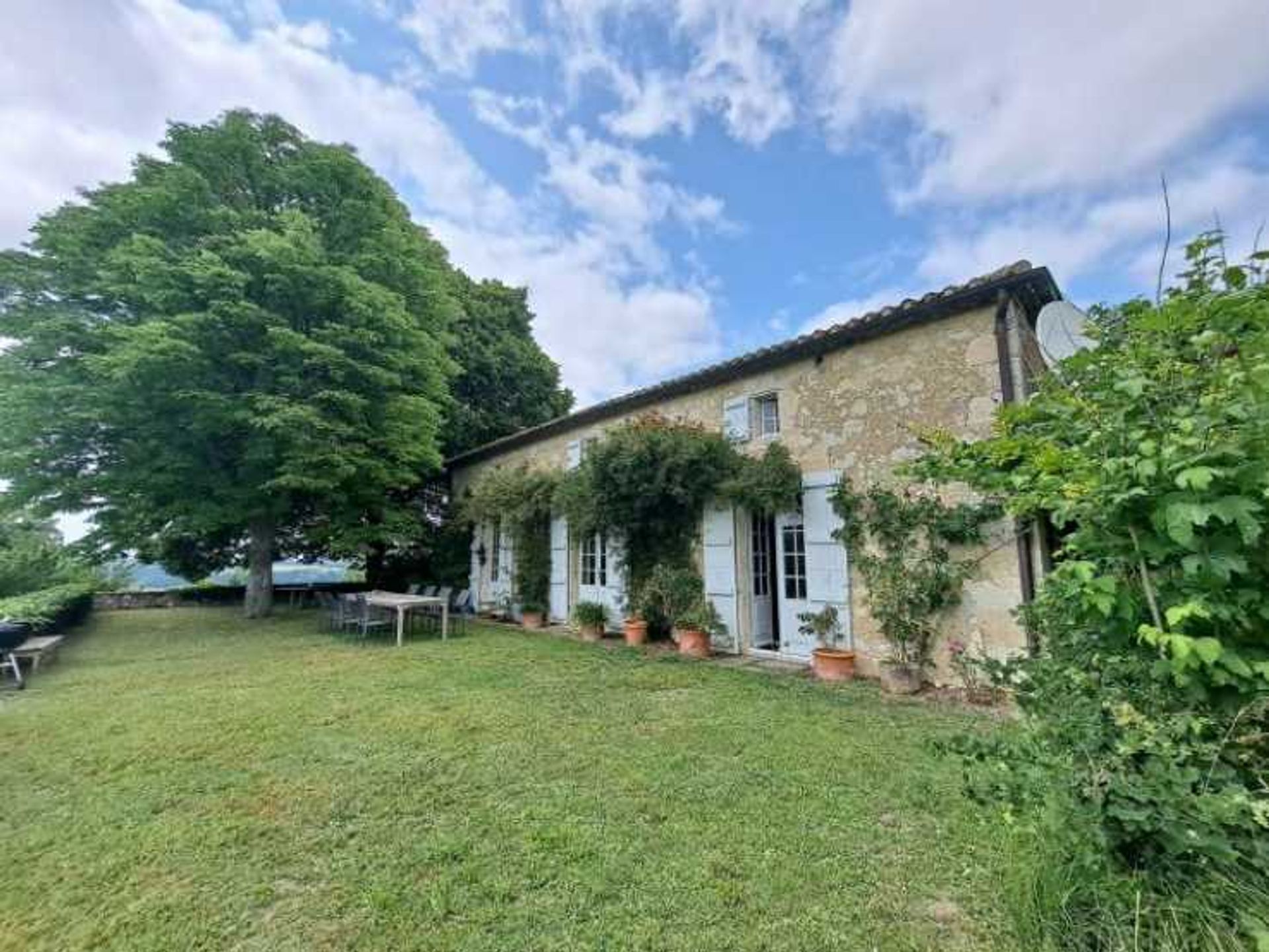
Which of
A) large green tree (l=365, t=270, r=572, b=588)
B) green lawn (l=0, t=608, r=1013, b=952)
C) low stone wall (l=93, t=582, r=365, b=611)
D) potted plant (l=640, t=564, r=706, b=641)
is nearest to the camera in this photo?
green lawn (l=0, t=608, r=1013, b=952)

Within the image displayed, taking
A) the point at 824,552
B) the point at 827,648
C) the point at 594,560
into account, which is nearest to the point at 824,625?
the point at 827,648

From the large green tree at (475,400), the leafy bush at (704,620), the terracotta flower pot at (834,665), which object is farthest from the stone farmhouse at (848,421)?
the large green tree at (475,400)

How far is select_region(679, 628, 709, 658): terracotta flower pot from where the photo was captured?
799cm

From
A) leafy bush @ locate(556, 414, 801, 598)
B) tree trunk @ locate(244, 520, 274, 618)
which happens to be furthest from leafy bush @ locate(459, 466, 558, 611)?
tree trunk @ locate(244, 520, 274, 618)

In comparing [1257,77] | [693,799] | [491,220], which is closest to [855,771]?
[693,799]

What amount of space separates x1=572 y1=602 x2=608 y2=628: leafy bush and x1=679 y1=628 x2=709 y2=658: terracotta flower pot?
1.90 metres

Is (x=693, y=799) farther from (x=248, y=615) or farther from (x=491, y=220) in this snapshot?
(x=248, y=615)

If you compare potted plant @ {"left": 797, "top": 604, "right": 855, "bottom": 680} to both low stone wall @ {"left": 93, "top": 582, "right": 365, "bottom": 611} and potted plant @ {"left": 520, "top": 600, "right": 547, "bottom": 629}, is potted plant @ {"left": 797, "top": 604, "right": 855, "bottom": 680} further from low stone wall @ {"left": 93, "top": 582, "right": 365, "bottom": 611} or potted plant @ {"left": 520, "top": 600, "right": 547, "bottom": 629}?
low stone wall @ {"left": 93, "top": 582, "right": 365, "bottom": 611}

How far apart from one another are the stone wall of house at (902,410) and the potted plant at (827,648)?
0.78 feet

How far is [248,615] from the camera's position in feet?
39.6

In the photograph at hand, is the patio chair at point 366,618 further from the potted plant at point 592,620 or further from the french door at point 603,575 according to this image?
the french door at point 603,575

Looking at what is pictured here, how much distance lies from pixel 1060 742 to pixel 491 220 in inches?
453

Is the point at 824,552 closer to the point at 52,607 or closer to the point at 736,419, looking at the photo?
the point at 736,419

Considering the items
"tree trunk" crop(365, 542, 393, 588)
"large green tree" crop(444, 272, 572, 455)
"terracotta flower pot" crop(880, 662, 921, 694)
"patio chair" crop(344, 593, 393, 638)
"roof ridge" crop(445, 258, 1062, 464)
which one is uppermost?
"large green tree" crop(444, 272, 572, 455)
